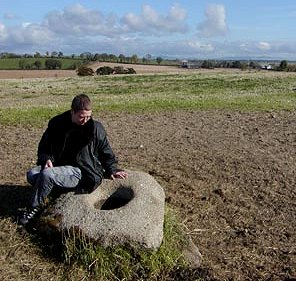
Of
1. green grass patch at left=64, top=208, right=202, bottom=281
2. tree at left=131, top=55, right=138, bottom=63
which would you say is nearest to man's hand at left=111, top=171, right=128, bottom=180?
green grass patch at left=64, top=208, right=202, bottom=281

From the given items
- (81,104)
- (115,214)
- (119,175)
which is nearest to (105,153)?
(119,175)

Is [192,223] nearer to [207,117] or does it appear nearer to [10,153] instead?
[10,153]

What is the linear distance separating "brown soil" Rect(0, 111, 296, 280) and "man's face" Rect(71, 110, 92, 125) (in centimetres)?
148

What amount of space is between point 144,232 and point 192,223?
1576 mm

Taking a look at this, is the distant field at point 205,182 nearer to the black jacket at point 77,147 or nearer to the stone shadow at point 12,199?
the stone shadow at point 12,199

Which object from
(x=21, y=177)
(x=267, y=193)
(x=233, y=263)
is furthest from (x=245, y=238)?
(x=21, y=177)

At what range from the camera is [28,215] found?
575cm

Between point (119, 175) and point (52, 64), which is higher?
point (119, 175)

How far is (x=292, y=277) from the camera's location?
538cm

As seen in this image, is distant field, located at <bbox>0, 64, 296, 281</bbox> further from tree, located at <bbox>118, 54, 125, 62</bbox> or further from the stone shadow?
tree, located at <bbox>118, 54, 125, 62</bbox>

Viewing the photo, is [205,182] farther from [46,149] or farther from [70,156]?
[46,149]

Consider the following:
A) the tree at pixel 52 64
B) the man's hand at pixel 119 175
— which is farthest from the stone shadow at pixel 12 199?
the tree at pixel 52 64

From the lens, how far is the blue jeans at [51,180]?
572 centimetres

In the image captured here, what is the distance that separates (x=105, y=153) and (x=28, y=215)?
44.1 inches
